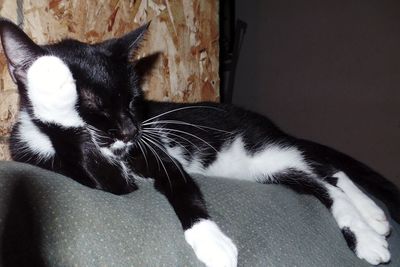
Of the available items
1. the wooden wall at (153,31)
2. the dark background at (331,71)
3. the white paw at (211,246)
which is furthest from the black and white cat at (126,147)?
the dark background at (331,71)

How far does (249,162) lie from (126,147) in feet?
1.56

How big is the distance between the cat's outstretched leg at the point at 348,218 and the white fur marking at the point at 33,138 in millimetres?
606

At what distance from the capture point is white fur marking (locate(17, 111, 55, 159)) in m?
0.80

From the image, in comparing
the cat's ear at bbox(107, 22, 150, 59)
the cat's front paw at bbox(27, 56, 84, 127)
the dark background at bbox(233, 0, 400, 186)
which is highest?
the cat's ear at bbox(107, 22, 150, 59)

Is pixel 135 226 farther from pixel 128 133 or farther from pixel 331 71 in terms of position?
pixel 331 71

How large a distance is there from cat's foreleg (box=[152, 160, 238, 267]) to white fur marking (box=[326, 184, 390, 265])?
35 cm

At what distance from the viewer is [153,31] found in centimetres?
123

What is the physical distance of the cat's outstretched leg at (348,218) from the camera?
2.63 feet

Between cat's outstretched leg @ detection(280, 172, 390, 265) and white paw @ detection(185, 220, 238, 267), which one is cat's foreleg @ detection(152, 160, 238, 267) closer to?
white paw @ detection(185, 220, 238, 267)

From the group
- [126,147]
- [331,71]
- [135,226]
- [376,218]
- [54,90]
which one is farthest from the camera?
[331,71]

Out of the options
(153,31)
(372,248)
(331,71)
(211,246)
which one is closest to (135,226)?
(211,246)

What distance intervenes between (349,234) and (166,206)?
0.45 m

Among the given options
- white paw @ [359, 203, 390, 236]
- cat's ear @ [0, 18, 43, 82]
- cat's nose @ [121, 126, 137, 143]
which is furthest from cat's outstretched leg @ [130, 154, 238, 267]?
white paw @ [359, 203, 390, 236]

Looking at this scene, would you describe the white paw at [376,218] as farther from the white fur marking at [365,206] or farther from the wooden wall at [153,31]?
the wooden wall at [153,31]
